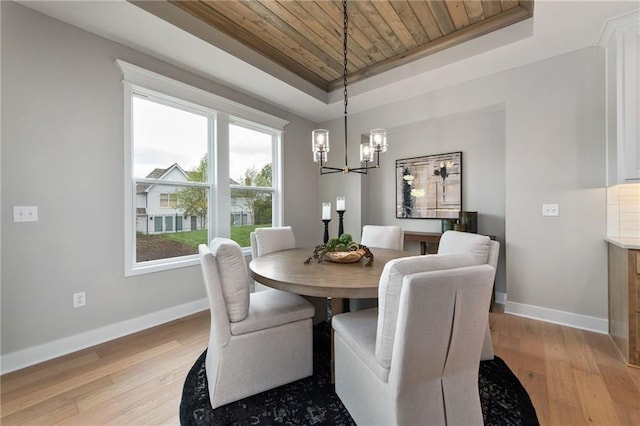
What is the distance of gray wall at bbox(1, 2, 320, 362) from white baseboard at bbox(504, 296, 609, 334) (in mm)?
3691

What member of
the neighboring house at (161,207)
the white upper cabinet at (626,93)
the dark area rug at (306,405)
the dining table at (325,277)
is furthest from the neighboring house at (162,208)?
the white upper cabinet at (626,93)

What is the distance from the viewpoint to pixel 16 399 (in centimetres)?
162

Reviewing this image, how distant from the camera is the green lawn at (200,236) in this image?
115 inches

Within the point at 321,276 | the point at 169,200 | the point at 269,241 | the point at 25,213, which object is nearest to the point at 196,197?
the point at 169,200

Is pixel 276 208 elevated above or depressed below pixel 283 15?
below

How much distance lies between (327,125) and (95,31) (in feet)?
9.87

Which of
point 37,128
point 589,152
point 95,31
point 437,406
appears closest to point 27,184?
point 37,128

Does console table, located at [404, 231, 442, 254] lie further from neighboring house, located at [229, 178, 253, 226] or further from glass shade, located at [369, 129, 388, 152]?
neighboring house, located at [229, 178, 253, 226]

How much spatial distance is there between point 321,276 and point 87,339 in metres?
2.14

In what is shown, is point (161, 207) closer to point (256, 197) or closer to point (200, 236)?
point (200, 236)

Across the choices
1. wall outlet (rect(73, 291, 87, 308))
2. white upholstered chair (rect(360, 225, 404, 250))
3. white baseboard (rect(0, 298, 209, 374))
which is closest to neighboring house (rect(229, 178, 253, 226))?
white baseboard (rect(0, 298, 209, 374))

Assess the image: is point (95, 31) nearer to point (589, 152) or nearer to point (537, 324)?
point (589, 152)

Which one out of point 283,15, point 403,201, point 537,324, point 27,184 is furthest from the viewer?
point 403,201

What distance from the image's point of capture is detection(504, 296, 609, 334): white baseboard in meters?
2.43
